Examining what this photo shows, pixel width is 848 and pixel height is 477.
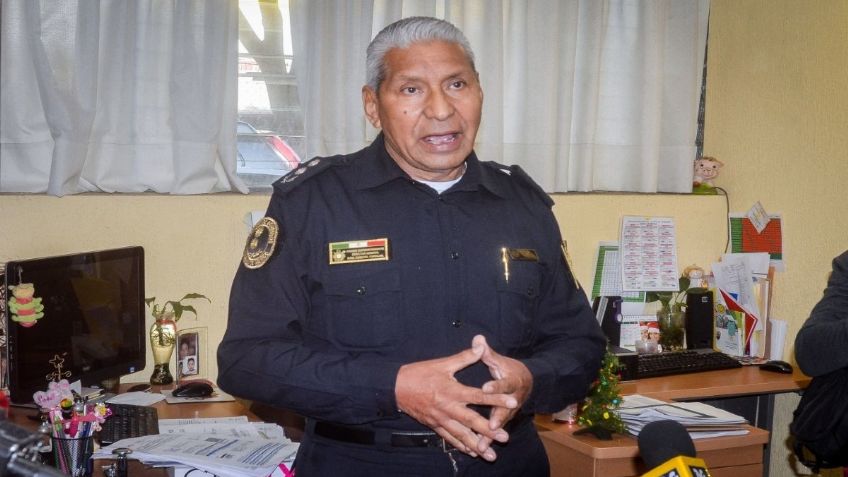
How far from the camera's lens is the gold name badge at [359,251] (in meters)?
1.75

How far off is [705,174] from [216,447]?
2.45 metres

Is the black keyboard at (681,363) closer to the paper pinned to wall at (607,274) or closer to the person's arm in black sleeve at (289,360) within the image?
the paper pinned to wall at (607,274)

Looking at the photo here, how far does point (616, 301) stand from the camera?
12.0 feet

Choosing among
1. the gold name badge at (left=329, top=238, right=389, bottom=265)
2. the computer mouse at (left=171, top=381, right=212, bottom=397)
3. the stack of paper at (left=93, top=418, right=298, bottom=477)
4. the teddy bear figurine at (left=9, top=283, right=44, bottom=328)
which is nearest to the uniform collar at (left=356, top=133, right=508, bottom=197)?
the gold name badge at (left=329, top=238, right=389, bottom=265)

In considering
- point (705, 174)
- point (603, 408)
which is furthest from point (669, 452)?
point (705, 174)

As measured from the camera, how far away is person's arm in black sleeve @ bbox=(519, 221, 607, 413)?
1726 mm

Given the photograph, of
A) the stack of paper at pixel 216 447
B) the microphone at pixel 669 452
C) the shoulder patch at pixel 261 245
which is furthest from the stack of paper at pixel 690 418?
the microphone at pixel 669 452

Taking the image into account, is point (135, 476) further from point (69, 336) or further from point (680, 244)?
point (680, 244)

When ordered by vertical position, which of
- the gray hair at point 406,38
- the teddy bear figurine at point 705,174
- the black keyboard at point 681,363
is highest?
the gray hair at point 406,38

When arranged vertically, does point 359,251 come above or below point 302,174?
below

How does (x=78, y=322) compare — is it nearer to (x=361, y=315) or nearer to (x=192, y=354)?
(x=192, y=354)

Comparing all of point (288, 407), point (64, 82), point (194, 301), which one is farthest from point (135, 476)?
point (64, 82)

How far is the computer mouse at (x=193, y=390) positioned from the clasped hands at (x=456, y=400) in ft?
4.57

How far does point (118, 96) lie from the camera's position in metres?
3.02
